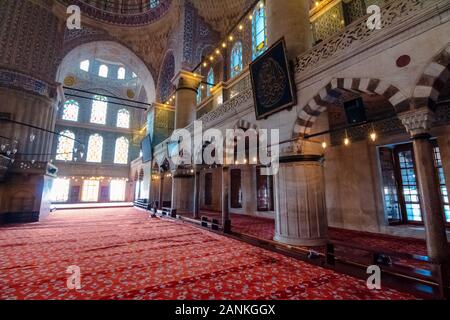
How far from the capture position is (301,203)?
13.3ft

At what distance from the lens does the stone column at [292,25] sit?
469 cm

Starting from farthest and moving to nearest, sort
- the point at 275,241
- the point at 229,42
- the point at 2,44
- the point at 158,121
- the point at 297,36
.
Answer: the point at 158,121 → the point at 229,42 → the point at 2,44 → the point at 297,36 → the point at 275,241

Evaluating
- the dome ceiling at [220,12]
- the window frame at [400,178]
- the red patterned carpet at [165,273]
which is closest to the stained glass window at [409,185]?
the window frame at [400,178]

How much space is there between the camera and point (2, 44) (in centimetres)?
948

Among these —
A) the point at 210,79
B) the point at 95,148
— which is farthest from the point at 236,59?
the point at 95,148

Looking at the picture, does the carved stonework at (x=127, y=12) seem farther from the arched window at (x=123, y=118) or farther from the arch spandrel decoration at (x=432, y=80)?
the arch spandrel decoration at (x=432, y=80)

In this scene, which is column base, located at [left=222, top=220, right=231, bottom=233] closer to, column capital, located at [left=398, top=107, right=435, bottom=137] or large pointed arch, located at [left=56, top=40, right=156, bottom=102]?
column capital, located at [left=398, top=107, right=435, bottom=137]

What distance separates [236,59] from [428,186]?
9.89 meters

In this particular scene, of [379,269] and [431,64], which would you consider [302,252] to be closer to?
[379,269]

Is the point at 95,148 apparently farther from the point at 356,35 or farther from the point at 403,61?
the point at 403,61

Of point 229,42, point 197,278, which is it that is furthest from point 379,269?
point 229,42

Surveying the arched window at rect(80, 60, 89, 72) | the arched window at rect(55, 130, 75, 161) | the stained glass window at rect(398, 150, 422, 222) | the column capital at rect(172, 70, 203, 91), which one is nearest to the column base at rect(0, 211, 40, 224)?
the column capital at rect(172, 70, 203, 91)

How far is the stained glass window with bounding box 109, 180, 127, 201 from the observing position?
2015 cm
